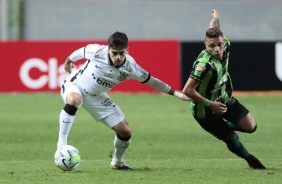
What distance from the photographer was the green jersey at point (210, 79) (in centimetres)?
1080

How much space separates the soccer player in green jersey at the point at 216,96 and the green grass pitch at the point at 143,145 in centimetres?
48

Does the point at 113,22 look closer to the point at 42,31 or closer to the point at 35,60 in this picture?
the point at 42,31

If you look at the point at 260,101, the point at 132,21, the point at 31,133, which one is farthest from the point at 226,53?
the point at 132,21

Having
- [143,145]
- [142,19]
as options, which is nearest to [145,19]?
[142,19]

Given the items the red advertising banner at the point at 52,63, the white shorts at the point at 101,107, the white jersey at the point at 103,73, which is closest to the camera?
the white jersey at the point at 103,73

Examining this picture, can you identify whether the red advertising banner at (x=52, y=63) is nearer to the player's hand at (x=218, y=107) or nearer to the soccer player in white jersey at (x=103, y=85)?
the soccer player in white jersey at (x=103, y=85)

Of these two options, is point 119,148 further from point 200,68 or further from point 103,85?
point 200,68

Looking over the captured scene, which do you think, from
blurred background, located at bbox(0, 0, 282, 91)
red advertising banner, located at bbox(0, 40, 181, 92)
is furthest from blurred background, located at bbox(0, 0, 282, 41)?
red advertising banner, located at bbox(0, 40, 181, 92)

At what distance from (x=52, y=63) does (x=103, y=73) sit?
42.8 ft

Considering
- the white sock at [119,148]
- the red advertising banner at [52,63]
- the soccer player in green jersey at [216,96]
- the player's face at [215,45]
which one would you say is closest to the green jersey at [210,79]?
the soccer player in green jersey at [216,96]

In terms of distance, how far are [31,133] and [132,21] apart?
17325 mm

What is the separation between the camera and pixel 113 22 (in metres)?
33.2

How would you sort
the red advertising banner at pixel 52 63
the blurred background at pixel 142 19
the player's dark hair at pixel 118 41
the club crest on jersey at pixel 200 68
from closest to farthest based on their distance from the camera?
the player's dark hair at pixel 118 41 → the club crest on jersey at pixel 200 68 → the red advertising banner at pixel 52 63 → the blurred background at pixel 142 19

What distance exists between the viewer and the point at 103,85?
11164 millimetres
